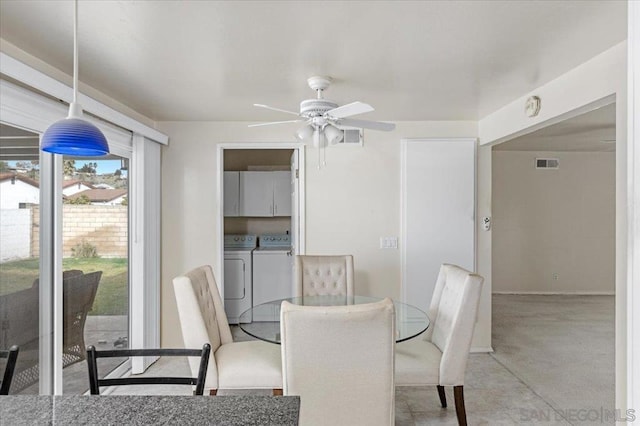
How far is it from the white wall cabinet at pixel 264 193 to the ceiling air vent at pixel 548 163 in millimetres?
4158

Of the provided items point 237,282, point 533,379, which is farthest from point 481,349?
point 237,282

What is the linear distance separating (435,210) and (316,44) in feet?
7.57

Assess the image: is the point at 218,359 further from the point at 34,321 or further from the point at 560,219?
the point at 560,219

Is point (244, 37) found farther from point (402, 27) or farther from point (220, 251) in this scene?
point (220, 251)

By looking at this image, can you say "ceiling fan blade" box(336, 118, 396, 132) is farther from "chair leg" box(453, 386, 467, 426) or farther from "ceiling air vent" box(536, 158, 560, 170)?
"ceiling air vent" box(536, 158, 560, 170)

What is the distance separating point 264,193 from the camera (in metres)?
5.38

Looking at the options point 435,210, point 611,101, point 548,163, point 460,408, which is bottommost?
point 460,408

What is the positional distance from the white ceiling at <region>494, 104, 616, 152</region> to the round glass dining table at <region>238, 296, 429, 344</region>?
2726mm

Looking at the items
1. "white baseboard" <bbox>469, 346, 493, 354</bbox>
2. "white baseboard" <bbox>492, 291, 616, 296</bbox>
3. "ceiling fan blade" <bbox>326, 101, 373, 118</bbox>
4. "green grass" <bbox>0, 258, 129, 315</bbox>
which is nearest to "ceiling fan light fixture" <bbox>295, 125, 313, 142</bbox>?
"ceiling fan blade" <bbox>326, 101, 373, 118</bbox>

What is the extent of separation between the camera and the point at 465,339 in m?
2.33

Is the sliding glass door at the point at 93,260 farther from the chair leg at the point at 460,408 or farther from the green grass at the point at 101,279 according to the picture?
the chair leg at the point at 460,408

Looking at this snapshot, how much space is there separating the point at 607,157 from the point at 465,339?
5.80 meters

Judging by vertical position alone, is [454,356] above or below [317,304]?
below

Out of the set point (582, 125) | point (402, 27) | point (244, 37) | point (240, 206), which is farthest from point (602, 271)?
point (244, 37)
